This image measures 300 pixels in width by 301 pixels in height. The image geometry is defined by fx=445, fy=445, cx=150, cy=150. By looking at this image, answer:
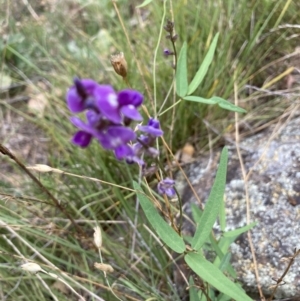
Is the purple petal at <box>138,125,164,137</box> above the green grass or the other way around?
above

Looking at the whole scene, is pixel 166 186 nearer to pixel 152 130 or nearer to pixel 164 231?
pixel 164 231

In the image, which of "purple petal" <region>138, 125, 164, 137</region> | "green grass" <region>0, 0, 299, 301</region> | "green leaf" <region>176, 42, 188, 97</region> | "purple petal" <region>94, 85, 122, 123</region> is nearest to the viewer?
"purple petal" <region>94, 85, 122, 123</region>

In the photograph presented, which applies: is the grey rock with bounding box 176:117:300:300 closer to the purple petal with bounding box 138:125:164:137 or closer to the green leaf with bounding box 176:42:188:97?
the green leaf with bounding box 176:42:188:97

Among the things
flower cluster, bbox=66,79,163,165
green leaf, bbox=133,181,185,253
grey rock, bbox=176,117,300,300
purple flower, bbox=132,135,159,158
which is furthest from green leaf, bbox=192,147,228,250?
grey rock, bbox=176,117,300,300

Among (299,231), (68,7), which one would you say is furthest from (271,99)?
A: (68,7)

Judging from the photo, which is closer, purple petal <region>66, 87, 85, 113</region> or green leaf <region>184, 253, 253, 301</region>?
purple petal <region>66, 87, 85, 113</region>

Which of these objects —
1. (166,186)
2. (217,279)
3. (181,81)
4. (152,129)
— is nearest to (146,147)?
(152,129)
